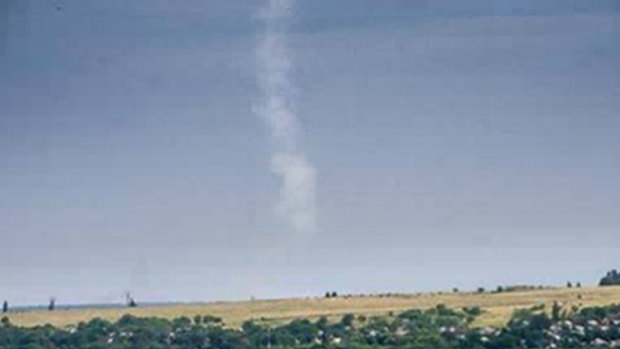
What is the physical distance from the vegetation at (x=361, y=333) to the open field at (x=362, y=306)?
2612 millimetres

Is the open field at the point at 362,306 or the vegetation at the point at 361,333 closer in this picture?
the vegetation at the point at 361,333

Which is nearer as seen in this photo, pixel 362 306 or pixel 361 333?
pixel 361 333

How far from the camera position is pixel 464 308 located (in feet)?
285

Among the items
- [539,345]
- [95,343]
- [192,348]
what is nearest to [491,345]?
[539,345]

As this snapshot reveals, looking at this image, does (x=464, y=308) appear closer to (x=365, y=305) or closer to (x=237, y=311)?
(x=365, y=305)

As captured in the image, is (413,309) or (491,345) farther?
(413,309)

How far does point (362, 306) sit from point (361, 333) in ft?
49.2

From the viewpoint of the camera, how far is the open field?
286ft

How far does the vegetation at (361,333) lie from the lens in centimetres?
7394

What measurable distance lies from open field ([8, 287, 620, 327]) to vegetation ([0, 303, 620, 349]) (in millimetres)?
2612

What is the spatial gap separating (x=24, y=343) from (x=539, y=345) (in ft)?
82.6

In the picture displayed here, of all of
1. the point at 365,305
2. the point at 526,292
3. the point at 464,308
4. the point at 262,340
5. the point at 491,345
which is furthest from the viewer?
the point at 526,292

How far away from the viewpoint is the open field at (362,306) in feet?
286

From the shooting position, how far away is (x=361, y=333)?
255ft
